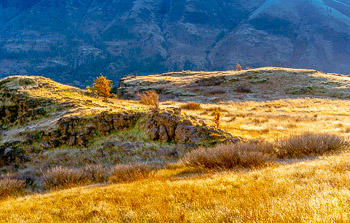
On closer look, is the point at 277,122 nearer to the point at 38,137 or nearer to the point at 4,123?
the point at 38,137

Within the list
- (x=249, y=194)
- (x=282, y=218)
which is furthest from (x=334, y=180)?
(x=282, y=218)

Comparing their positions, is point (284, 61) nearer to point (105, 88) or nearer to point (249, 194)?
point (105, 88)

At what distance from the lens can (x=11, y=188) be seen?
643 cm

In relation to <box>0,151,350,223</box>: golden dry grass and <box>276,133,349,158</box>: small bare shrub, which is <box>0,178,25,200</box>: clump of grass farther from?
<box>276,133,349,158</box>: small bare shrub

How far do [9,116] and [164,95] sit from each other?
31.4 m

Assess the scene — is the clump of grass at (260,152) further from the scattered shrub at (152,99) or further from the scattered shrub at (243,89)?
the scattered shrub at (243,89)

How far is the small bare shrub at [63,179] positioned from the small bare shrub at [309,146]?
7222 millimetres

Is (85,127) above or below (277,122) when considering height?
above

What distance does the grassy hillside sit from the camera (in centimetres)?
346

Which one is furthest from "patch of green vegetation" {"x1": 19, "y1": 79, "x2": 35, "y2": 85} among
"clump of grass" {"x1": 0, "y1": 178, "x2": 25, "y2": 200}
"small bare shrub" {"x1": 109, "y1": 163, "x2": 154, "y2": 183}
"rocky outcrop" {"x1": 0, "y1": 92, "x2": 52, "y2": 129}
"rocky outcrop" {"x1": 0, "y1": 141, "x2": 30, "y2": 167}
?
"small bare shrub" {"x1": 109, "y1": 163, "x2": 154, "y2": 183}

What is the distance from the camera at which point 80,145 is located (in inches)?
413

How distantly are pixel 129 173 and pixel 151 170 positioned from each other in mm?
822

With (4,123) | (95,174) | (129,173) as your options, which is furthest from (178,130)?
(4,123)

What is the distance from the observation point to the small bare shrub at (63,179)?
21.7ft
